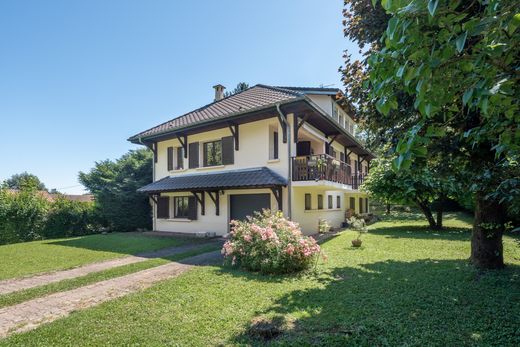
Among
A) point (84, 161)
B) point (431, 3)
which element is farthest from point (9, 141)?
point (431, 3)

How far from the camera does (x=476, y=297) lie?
496 cm

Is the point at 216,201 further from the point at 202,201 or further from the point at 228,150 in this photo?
the point at 228,150

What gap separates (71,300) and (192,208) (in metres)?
10.2

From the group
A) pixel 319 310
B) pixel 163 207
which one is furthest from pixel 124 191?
pixel 319 310

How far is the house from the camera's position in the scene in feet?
40.3

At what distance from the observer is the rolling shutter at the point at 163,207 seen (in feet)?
56.2

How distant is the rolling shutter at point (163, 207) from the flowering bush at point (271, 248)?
397 inches

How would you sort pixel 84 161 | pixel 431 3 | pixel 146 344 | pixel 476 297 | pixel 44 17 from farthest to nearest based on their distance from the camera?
pixel 84 161
pixel 44 17
pixel 476 297
pixel 146 344
pixel 431 3

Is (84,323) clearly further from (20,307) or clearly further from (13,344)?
(20,307)

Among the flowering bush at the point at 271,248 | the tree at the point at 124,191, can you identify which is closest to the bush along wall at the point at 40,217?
the tree at the point at 124,191

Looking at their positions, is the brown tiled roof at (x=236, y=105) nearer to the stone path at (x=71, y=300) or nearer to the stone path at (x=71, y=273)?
the stone path at (x=71, y=273)

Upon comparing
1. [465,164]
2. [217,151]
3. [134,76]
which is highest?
[134,76]

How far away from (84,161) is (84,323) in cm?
2357

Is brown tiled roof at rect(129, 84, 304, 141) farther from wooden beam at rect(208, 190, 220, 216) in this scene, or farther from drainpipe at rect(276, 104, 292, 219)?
wooden beam at rect(208, 190, 220, 216)
